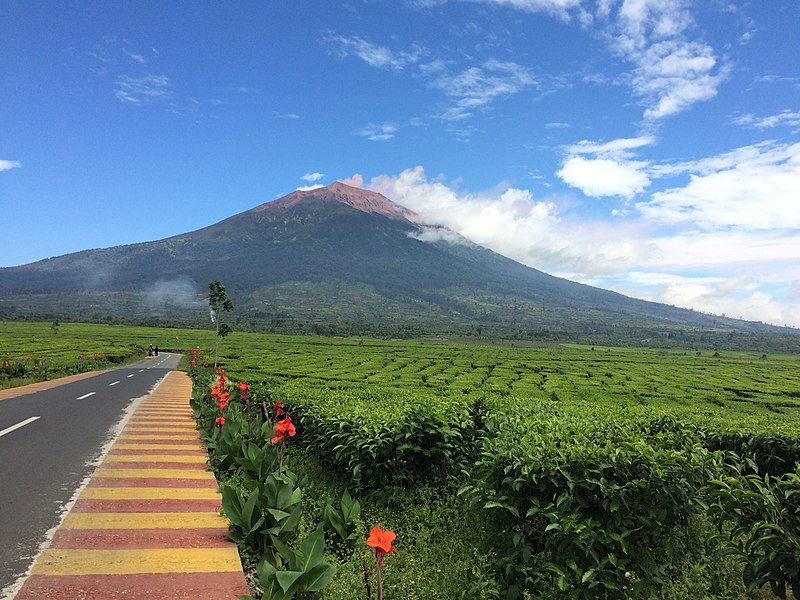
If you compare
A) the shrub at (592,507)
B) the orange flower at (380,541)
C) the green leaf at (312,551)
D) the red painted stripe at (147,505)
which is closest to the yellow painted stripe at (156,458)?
the red painted stripe at (147,505)

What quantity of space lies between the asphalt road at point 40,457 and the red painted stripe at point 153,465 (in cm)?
26

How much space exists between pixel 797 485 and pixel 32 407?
1657 centimetres

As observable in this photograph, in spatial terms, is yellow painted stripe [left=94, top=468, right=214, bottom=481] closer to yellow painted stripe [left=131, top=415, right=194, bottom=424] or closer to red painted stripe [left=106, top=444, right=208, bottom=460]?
red painted stripe [left=106, top=444, right=208, bottom=460]

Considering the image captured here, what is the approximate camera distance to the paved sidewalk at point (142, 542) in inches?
161

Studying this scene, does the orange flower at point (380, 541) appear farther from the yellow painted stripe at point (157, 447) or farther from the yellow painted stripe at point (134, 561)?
the yellow painted stripe at point (157, 447)

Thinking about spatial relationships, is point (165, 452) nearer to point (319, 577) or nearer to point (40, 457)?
point (40, 457)

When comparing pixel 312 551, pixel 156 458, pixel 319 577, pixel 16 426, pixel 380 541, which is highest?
pixel 380 541

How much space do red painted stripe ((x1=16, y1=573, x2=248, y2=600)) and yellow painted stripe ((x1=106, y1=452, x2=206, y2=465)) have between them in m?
4.09

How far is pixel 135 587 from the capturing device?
4082 mm

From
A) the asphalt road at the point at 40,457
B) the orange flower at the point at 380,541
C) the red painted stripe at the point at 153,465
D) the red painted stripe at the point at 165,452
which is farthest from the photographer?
the red painted stripe at the point at 165,452

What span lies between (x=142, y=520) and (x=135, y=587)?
5.27 ft

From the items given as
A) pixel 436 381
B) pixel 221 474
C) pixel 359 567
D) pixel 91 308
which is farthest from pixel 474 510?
pixel 91 308

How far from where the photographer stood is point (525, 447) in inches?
174

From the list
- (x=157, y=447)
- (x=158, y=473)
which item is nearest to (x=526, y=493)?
(x=158, y=473)
